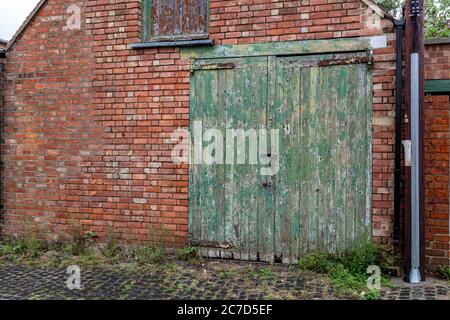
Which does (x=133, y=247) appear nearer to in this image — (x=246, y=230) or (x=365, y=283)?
(x=246, y=230)

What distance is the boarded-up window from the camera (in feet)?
20.8

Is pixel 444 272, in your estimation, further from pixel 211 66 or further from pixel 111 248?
pixel 111 248

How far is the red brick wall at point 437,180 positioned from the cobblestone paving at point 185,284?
433 millimetres

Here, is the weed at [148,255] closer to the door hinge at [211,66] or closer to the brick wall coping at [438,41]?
the door hinge at [211,66]

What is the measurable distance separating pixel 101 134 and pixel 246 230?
2538mm

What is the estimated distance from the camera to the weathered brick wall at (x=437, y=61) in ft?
17.2

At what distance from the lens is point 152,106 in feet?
20.9

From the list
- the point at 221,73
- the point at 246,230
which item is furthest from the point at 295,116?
the point at 246,230

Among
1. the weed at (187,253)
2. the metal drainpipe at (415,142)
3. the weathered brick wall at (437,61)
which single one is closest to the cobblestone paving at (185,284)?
the weed at (187,253)

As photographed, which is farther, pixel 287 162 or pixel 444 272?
pixel 287 162

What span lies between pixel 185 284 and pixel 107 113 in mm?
2821

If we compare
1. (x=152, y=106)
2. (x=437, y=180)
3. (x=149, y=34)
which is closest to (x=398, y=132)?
(x=437, y=180)

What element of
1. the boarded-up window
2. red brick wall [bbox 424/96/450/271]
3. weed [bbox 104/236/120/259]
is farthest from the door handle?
weed [bbox 104/236/120/259]

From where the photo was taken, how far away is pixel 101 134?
21.8 feet
